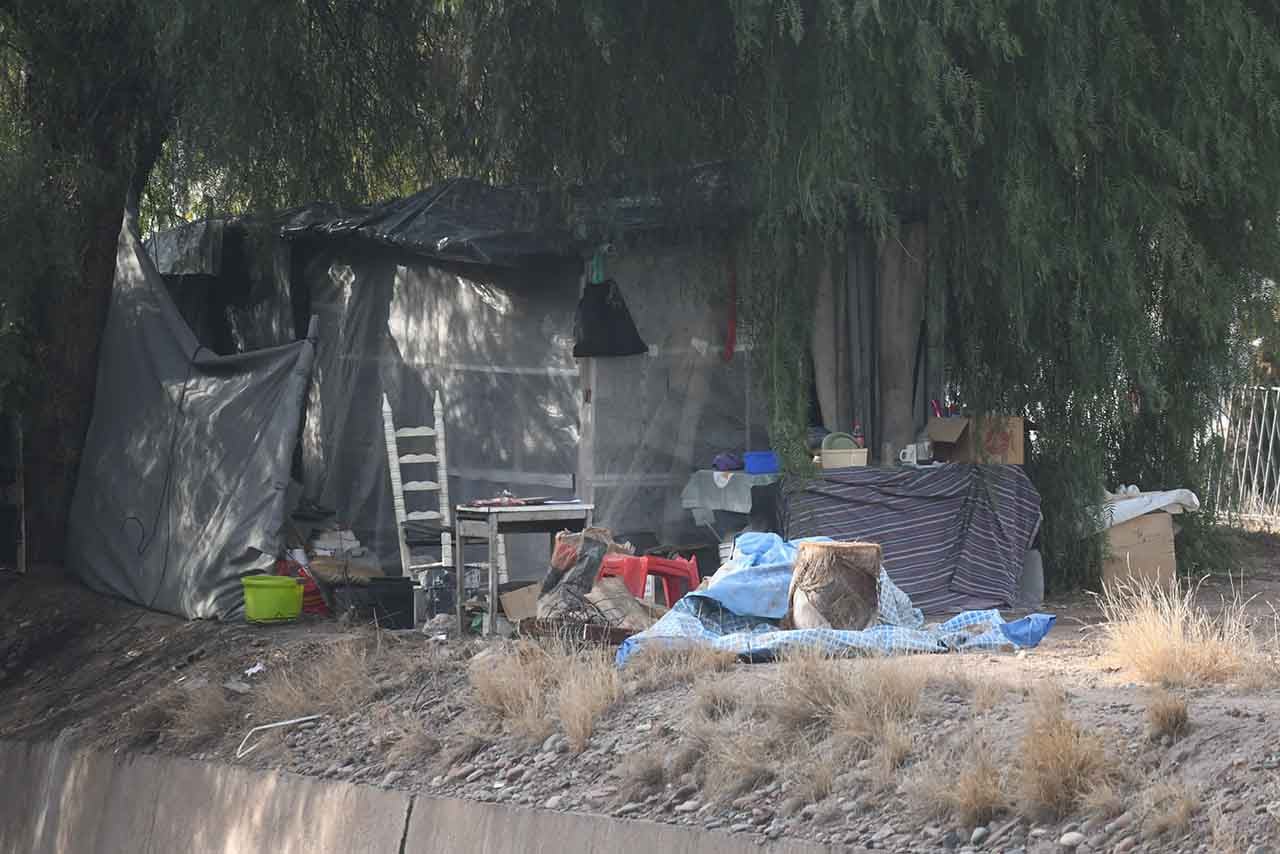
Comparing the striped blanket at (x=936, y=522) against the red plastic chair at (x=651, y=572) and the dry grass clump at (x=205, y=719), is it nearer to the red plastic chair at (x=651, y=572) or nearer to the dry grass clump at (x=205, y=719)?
the red plastic chair at (x=651, y=572)

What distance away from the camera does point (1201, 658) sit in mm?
8047

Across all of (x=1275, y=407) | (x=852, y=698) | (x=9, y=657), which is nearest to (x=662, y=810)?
(x=852, y=698)

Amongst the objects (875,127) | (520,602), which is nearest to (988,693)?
(520,602)

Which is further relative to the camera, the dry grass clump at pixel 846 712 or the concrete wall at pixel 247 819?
the concrete wall at pixel 247 819

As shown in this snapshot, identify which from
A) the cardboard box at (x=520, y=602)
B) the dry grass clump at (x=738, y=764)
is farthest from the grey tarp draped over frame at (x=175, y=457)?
the dry grass clump at (x=738, y=764)

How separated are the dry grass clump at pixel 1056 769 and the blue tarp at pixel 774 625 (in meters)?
2.27

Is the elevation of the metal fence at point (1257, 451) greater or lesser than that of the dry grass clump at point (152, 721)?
greater

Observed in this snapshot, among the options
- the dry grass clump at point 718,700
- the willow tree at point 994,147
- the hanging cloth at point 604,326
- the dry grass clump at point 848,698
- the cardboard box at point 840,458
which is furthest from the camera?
the hanging cloth at point 604,326

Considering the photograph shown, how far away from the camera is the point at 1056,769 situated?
6.77 m

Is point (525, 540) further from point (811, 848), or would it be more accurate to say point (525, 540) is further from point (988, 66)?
point (811, 848)

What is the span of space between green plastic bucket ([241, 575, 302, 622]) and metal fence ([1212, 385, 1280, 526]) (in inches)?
403

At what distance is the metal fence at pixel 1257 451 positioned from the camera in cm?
1883

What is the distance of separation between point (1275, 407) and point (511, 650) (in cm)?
1223

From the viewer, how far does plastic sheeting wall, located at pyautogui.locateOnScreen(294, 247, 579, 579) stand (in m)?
13.1
